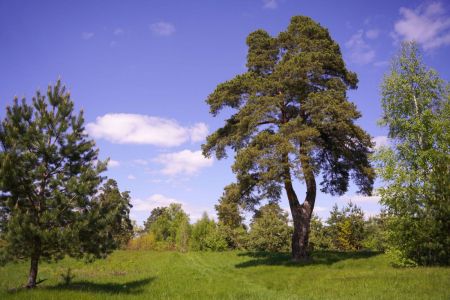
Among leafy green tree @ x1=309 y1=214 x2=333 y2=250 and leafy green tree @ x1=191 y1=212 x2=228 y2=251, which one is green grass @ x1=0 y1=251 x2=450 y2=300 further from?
leafy green tree @ x1=191 y1=212 x2=228 y2=251

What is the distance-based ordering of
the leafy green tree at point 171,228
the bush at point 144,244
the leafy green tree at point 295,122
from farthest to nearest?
the bush at point 144,244, the leafy green tree at point 171,228, the leafy green tree at point 295,122

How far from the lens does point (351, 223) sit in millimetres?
39531

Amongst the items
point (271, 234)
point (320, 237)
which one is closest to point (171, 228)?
point (271, 234)

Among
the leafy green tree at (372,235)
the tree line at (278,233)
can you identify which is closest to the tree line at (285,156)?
the tree line at (278,233)

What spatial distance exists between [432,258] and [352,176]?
8181 mm

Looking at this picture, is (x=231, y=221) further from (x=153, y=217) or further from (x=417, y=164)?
(x=153, y=217)

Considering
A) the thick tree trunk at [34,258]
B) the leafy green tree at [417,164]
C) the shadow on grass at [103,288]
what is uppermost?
the leafy green tree at [417,164]

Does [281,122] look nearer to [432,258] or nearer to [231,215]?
[231,215]

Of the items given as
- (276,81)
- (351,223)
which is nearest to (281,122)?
(276,81)

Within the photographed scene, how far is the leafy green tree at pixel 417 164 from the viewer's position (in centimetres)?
1658

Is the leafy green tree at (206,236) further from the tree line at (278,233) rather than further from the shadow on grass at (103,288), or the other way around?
the shadow on grass at (103,288)

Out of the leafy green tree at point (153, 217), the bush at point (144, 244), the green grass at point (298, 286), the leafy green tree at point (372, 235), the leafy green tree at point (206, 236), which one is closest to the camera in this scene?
the green grass at point (298, 286)

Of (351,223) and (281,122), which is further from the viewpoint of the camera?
(351,223)

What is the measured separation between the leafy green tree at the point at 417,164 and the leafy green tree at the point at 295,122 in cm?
243
